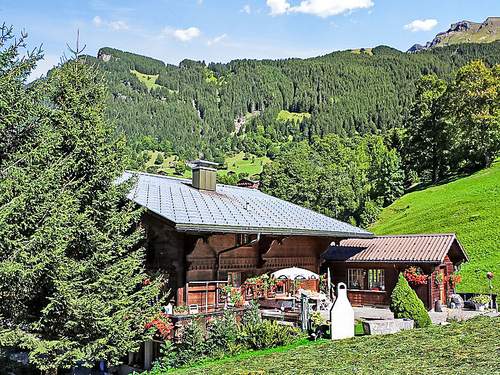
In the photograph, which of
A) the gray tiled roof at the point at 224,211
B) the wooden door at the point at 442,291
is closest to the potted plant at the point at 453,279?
the wooden door at the point at 442,291

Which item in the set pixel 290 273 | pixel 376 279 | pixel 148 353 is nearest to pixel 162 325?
pixel 148 353

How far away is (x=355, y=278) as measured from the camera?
25547 mm

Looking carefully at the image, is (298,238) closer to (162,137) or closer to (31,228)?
(31,228)

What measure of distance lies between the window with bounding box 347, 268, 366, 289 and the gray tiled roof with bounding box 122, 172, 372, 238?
10.7 feet

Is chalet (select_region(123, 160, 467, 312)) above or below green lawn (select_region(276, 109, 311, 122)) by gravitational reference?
below

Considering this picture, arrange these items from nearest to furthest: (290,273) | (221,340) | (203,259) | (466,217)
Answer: (221,340)
(203,259)
(290,273)
(466,217)

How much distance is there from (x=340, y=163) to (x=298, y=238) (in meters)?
47.7

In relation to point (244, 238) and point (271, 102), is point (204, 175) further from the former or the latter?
point (271, 102)

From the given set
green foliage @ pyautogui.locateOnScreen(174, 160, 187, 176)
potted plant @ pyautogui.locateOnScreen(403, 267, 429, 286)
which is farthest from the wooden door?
green foliage @ pyautogui.locateOnScreen(174, 160, 187, 176)

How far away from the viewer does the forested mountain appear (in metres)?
142

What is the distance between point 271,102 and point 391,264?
16061 centimetres

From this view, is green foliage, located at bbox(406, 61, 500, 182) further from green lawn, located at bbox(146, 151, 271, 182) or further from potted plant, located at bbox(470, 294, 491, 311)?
green lawn, located at bbox(146, 151, 271, 182)

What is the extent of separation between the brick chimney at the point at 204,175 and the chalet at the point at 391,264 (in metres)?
6.93

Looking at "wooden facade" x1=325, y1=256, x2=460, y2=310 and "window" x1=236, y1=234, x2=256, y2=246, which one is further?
"wooden facade" x1=325, y1=256, x2=460, y2=310
